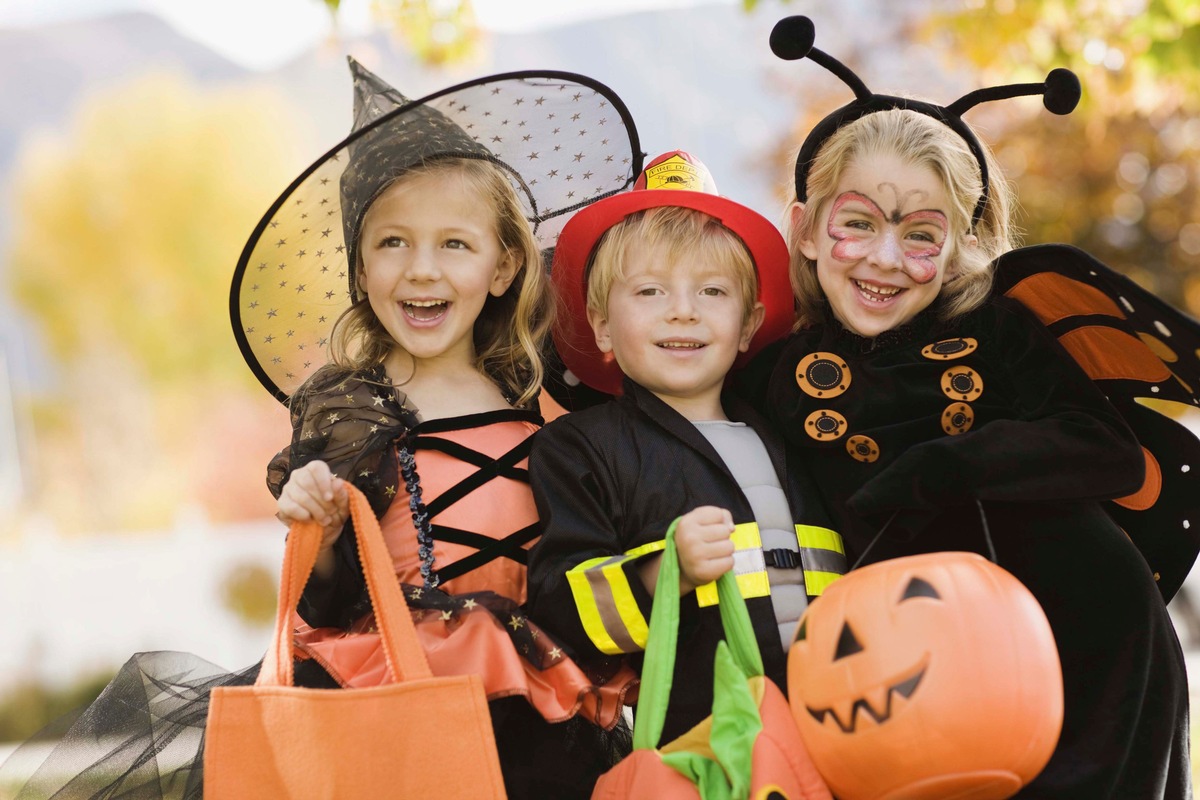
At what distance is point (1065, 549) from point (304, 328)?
1.76 meters

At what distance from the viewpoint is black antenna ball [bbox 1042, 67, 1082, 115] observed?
109 inches

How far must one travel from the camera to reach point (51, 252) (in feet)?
67.0

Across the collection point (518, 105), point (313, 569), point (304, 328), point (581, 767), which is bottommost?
point (581, 767)

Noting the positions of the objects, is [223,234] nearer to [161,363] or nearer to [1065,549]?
[161,363]

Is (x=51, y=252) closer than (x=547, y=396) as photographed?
No

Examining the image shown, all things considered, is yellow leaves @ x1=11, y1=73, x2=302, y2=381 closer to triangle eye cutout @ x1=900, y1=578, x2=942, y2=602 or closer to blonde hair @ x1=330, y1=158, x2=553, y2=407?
blonde hair @ x1=330, y1=158, x2=553, y2=407

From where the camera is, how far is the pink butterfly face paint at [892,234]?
2.65 metres

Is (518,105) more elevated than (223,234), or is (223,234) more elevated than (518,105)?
(223,234)

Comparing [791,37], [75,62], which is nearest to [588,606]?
[791,37]

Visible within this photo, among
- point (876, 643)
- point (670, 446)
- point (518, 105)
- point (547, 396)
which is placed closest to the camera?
point (876, 643)

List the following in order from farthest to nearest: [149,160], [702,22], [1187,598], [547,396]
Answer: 1. [149,160]
2. [702,22]
3. [1187,598]
4. [547,396]

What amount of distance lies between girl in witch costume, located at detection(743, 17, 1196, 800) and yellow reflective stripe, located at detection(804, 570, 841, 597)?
0.11 meters

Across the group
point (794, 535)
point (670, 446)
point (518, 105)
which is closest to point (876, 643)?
point (794, 535)

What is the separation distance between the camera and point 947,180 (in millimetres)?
2689
